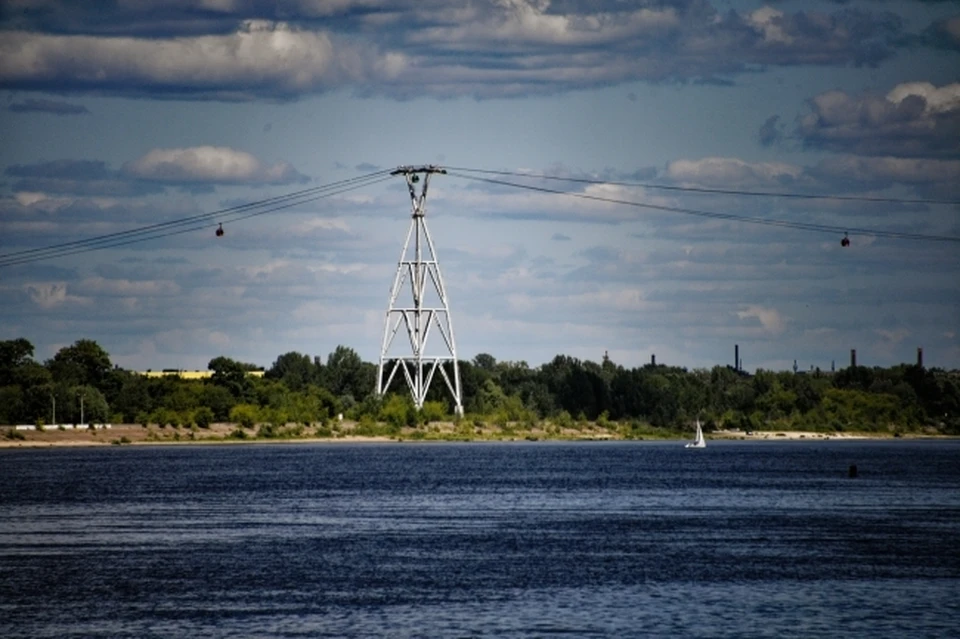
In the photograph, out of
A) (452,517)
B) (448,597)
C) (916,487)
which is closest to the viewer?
(448,597)

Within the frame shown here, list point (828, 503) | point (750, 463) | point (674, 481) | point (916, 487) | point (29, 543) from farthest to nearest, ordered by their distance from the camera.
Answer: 1. point (750, 463)
2. point (674, 481)
3. point (916, 487)
4. point (828, 503)
5. point (29, 543)

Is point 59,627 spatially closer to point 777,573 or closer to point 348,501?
point 777,573

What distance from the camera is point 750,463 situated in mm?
186500

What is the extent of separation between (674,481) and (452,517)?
4906 centimetres

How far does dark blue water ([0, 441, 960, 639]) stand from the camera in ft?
174

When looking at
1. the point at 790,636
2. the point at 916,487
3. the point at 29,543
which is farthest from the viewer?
the point at 916,487

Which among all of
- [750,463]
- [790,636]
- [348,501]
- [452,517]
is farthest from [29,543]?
[750,463]

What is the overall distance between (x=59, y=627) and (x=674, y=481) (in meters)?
93.2

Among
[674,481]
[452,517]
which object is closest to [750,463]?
[674,481]

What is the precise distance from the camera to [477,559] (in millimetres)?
70375

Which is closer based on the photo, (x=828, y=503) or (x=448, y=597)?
(x=448, y=597)

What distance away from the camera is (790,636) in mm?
50062

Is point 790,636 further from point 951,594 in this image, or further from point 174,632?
point 174,632

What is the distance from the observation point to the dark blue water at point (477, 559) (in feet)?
174
